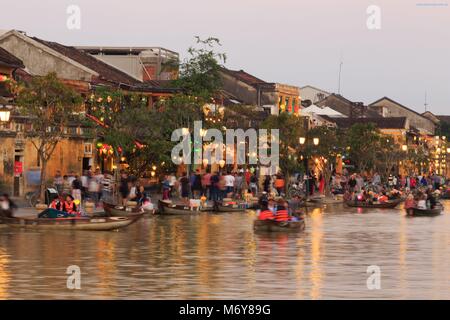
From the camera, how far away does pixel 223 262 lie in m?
29.0

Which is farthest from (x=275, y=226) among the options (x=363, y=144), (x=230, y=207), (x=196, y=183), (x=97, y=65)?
(x=363, y=144)

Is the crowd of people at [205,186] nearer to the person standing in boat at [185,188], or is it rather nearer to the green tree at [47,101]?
the person standing in boat at [185,188]

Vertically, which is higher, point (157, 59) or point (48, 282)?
point (157, 59)

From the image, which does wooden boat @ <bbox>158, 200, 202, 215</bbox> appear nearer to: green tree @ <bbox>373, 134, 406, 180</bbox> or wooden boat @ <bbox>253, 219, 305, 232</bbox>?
wooden boat @ <bbox>253, 219, 305, 232</bbox>

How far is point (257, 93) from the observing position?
11119 cm

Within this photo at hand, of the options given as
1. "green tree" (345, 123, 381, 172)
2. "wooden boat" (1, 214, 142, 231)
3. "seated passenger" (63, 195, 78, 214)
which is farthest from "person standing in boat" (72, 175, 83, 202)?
"green tree" (345, 123, 381, 172)

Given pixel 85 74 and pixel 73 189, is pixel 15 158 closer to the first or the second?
pixel 73 189

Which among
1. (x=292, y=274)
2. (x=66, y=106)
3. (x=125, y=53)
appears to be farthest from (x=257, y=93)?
(x=292, y=274)

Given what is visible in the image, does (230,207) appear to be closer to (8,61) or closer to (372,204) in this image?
(372,204)

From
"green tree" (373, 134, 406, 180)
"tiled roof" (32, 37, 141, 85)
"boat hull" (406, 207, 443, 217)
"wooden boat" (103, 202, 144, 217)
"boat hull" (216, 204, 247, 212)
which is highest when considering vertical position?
"tiled roof" (32, 37, 141, 85)

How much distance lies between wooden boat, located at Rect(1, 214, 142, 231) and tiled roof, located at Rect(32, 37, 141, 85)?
3639 centimetres

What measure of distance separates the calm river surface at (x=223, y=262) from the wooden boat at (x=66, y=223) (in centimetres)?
36

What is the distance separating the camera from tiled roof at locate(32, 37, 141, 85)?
258ft
